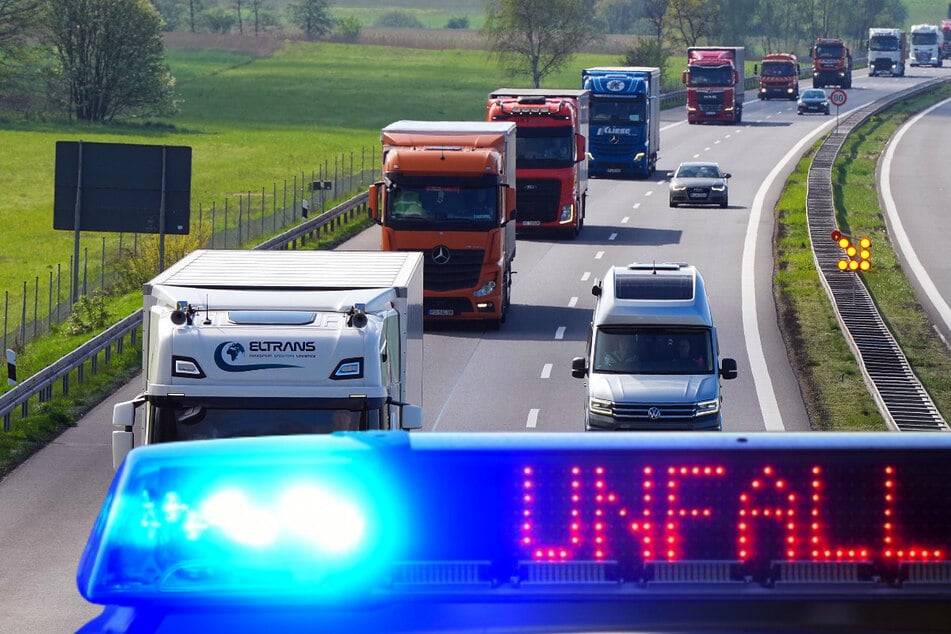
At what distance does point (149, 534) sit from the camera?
14.4 ft

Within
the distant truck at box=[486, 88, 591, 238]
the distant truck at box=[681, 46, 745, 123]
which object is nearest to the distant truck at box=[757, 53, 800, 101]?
the distant truck at box=[681, 46, 745, 123]

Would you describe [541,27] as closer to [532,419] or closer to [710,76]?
[710,76]

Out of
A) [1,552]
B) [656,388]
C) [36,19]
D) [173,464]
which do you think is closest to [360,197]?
[656,388]

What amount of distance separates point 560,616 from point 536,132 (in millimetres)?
41149

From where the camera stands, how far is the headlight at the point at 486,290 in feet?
106

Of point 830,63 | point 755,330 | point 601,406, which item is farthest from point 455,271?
point 830,63

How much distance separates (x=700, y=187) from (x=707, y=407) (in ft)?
113

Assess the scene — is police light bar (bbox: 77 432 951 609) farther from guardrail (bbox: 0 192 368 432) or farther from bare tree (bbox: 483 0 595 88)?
bare tree (bbox: 483 0 595 88)

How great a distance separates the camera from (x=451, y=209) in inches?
1264

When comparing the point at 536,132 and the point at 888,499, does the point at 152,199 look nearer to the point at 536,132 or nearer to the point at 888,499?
the point at 536,132

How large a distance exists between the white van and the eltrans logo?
8.88 m

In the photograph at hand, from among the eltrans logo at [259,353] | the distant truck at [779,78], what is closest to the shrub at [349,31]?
the distant truck at [779,78]

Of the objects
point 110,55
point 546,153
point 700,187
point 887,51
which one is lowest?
point 700,187

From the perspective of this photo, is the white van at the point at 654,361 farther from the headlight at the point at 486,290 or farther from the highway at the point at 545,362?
the headlight at the point at 486,290
